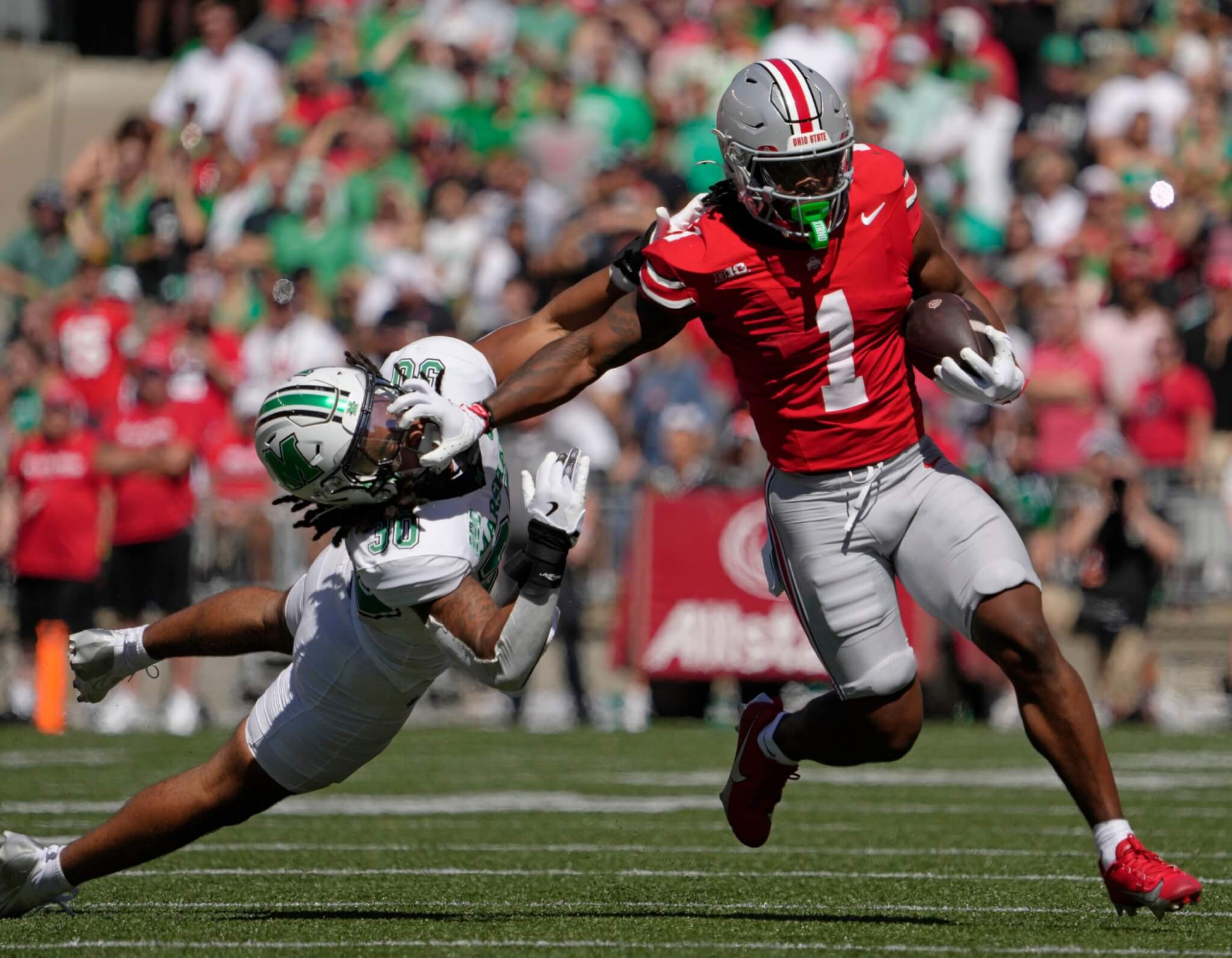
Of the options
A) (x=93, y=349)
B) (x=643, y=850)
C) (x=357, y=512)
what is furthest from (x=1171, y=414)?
(x=357, y=512)

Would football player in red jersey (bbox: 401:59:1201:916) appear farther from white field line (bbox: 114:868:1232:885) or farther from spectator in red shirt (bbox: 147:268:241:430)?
spectator in red shirt (bbox: 147:268:241:430)

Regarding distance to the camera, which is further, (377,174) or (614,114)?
(614,114)

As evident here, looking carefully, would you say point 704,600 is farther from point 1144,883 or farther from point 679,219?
point 1144,883

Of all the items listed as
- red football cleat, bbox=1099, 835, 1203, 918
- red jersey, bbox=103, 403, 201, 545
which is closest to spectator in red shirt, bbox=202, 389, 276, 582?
red jersey, bbox=103, 403, 201, 545

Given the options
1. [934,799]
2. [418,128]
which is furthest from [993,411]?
[418,128]

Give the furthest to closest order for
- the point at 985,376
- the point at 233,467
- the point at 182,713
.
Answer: the point at 233,467 < the point at 182,713 < the point at 985,376

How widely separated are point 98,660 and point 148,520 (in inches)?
249

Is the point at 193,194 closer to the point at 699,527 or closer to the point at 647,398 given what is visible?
the point at 647,398

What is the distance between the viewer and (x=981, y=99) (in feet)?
46.7

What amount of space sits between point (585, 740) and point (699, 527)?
5.55 feet

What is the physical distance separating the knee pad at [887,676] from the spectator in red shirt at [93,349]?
8.56 meters

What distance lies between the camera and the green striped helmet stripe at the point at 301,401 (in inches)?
196

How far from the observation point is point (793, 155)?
16.9ft

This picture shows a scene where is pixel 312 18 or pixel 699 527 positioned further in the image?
pixel 312 18
